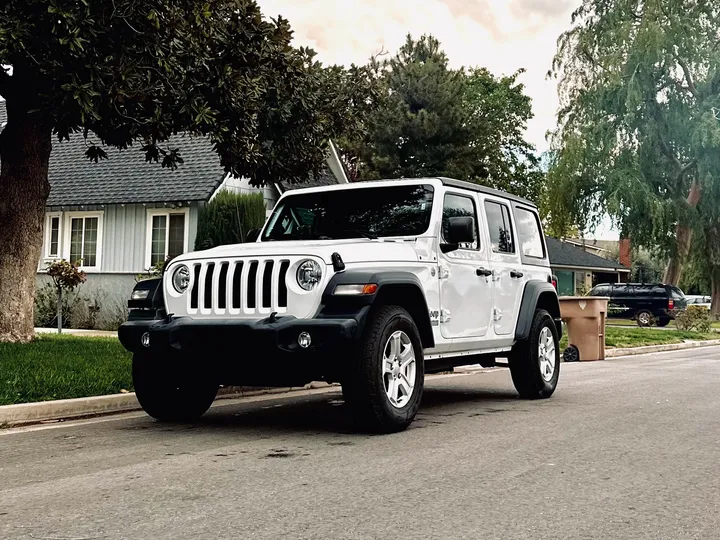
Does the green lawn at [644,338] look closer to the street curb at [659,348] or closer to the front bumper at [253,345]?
the street curb at [659,348]

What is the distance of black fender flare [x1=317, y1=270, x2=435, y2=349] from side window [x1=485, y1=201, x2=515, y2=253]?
86.6 inches

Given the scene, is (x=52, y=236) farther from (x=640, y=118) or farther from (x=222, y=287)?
(x=640, y=118)

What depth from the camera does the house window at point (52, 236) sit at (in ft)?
85.1

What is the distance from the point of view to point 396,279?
794 cm

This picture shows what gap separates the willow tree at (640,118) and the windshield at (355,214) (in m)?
28.6

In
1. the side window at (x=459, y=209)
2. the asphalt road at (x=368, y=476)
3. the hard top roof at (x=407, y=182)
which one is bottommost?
the asphalt road at (x=368, y=476)

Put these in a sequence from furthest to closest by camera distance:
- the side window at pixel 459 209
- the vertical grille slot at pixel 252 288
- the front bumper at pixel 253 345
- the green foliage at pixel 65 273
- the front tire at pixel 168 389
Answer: the green foliage at pixel 65 273
the side window at pixel 459 209
the front tire at pixel 168 389
the vertical grille slot at pixel 252 288
the front bumper at pixel 253 345

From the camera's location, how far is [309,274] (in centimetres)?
777

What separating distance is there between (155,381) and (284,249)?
1.79 meters

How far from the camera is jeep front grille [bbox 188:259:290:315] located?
7.77m

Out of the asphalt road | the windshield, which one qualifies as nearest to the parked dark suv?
the asphalt road

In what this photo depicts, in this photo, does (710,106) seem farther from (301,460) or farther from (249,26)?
(301,460)

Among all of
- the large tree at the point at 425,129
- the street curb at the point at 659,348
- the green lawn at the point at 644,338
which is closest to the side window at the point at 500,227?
the street curb at the point at 659,348

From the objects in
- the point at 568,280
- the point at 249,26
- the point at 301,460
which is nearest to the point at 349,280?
the point at 301,460
